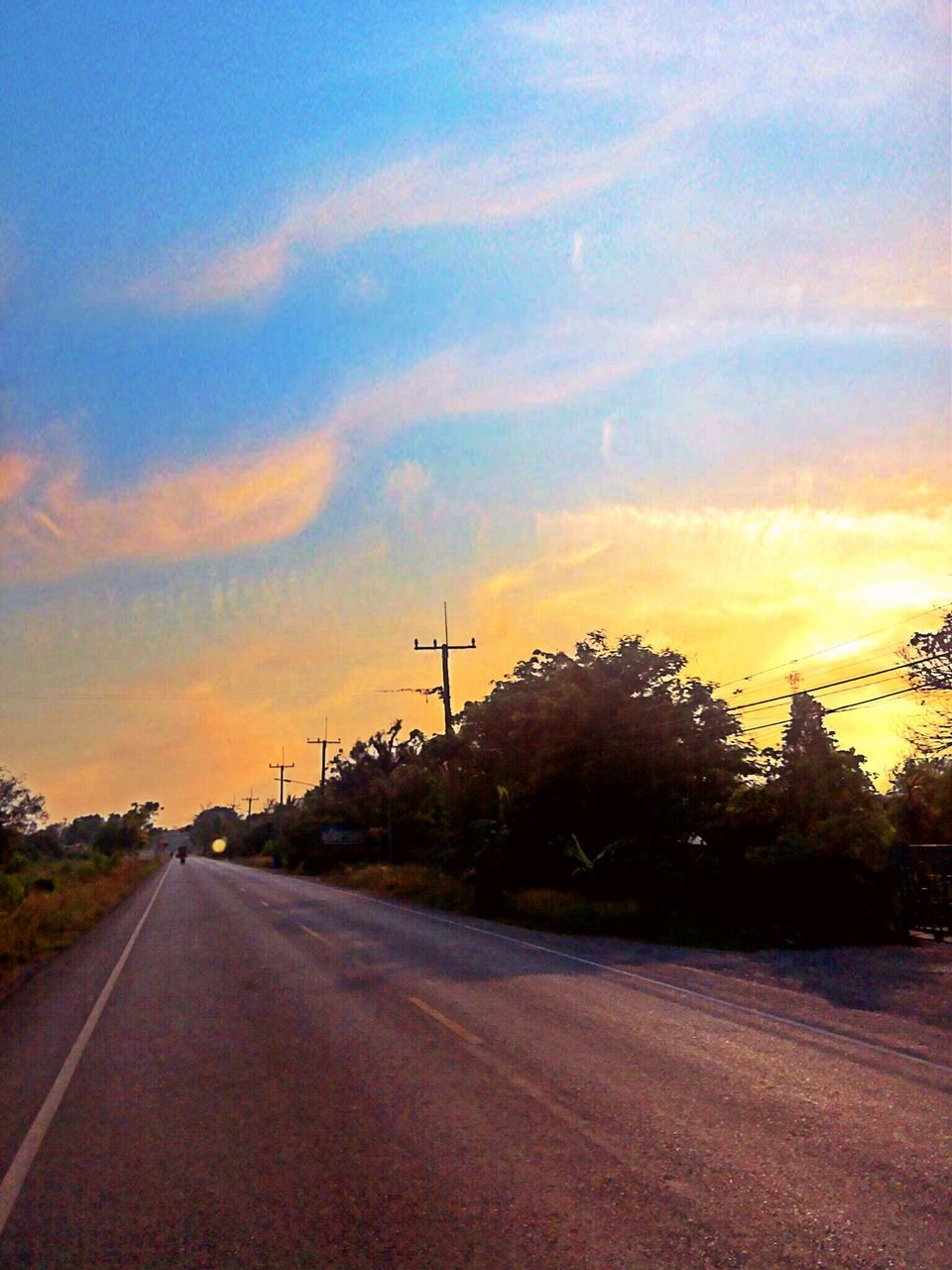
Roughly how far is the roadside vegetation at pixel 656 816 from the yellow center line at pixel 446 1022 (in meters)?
10.5

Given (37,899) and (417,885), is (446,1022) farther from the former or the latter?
(417,885)

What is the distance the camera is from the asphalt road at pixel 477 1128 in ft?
19.2

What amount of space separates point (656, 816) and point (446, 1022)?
22111 mm

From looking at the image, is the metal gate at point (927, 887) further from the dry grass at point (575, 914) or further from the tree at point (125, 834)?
the tree at point (125, 834)

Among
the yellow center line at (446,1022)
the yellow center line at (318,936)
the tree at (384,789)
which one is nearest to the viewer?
the yellow center line at (446,1022)

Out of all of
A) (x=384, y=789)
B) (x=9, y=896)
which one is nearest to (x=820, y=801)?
(x=9, y=896)

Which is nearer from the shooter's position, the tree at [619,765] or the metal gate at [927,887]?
the metal gate at [927,887]

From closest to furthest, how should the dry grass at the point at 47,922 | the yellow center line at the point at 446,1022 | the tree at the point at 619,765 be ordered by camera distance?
the yellow center line at the point at 446,1022 < the dry grass at the point at 47,922 < the tree at the point at 619,765

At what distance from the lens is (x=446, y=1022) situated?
41.3 feet

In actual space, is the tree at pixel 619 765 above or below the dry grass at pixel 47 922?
above

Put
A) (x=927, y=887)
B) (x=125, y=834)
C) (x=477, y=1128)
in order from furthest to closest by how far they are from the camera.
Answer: (x=125, y=834) < (x=927, y=887) < (x=477, y=1128)

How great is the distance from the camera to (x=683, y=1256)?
5.53 meters

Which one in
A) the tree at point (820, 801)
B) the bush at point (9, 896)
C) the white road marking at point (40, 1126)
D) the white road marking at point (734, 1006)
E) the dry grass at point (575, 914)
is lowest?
the white road marking at point (40, 1126)

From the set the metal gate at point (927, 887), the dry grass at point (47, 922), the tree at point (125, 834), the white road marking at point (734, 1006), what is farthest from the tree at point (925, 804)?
the tree at point (125, 834)
